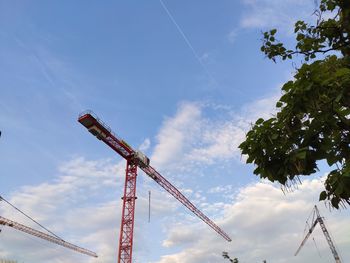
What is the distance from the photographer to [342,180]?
213 inches

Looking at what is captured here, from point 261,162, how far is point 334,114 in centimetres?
151

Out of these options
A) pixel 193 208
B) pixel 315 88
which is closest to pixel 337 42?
pixel 315 88

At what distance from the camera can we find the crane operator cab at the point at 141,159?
8123 centimetres

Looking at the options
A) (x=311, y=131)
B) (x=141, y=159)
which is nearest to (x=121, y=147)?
(x=141, y=159)

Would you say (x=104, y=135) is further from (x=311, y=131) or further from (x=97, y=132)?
(x=311, y=131)

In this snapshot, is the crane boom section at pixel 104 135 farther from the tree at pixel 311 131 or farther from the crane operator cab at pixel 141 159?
the tree at pixel 311 131

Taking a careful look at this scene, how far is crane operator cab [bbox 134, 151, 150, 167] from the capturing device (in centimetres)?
8123

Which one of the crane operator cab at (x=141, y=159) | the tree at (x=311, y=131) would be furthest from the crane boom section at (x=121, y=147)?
the tree at (x=311, y=131)

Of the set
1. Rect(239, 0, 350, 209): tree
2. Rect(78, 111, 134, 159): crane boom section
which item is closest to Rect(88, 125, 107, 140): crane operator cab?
Rect(78, 111, 134, 159): crane boom section

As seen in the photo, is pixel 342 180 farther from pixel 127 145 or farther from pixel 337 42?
pixel 127 145

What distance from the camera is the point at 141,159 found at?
82.1m

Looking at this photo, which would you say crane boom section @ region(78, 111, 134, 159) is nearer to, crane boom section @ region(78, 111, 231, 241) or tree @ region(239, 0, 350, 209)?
crane boom section @ region(78, 111, 231, 241)

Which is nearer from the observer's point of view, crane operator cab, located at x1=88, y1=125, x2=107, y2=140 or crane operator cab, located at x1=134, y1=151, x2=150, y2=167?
crane operator cab, located at x1=88, y1=125, x2=107, y2=140

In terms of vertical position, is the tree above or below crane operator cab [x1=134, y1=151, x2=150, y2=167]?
below
